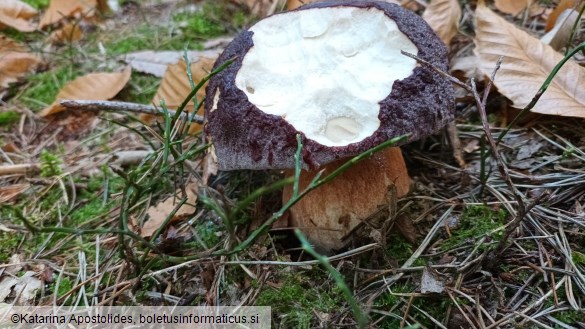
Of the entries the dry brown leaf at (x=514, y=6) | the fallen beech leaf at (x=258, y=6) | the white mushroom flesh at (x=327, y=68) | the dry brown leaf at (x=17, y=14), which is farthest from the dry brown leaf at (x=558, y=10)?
the dry brown leaf at (x=17, y=14)

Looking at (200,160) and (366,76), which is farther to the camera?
(200,160)

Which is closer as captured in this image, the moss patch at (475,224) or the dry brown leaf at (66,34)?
the moss patch at (475,224)

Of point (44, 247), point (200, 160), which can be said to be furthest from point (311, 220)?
point (44, 247)

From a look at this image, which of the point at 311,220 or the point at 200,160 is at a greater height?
the point at 311,220

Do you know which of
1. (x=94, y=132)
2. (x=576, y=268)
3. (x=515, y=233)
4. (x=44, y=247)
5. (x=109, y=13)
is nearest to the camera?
(x=576, y=268)

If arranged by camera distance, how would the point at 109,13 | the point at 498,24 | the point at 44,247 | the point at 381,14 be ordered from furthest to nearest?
the point at 109,13 → the point at 498,24 → the point at 44,247 → the point at 381,14

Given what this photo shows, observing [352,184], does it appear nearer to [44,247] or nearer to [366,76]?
[366,76]

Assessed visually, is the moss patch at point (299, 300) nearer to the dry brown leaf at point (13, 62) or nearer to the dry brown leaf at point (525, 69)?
the dry brown leaf at point (525, 69)
